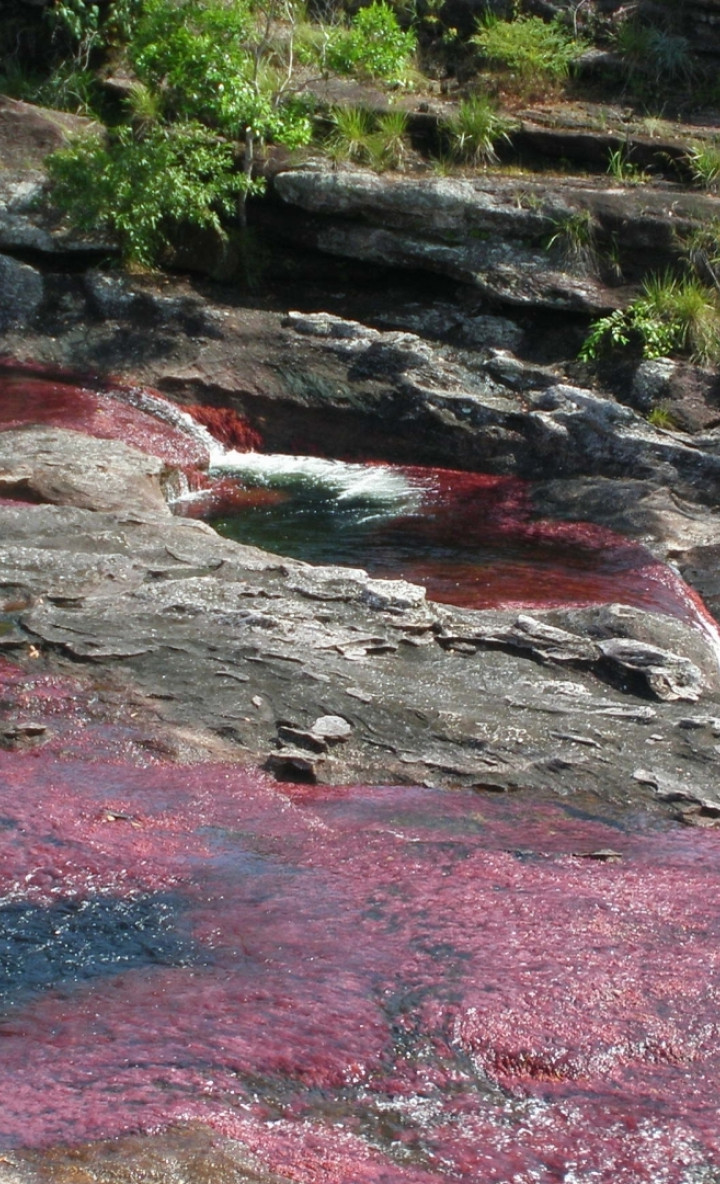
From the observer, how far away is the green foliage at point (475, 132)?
1628cm

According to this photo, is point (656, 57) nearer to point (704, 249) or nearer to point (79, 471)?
point (704, 249)

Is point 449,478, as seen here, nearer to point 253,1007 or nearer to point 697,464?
point 697,464

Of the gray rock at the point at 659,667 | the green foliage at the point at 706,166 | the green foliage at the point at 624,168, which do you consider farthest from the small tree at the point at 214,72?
the gray rock at the point at 659,667

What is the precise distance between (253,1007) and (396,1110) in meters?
0.68

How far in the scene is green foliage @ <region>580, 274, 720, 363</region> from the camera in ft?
45.4

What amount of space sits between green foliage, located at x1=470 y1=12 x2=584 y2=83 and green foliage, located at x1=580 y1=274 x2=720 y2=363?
15.8 ft

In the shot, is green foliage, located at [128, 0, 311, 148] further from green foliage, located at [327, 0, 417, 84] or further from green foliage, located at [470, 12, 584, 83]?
green foliage, located at [470, 12, 584, 83]

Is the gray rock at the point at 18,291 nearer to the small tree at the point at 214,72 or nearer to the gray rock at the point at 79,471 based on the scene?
the small tree at the point at 214,72

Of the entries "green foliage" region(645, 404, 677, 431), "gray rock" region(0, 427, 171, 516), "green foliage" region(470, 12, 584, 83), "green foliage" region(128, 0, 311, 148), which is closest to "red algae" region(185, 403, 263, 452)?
"gray rock" region(0, 427, 171, 516)

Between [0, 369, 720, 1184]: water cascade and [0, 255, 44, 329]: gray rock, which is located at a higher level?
[0, 369, 720, 1184]: water cascade

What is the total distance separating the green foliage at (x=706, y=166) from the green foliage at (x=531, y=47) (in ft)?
10.1

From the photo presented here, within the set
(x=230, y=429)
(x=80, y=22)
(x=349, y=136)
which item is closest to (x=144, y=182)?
(x=349, y=136)

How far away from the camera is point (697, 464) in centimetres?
1276

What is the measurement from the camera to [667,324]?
14.1m
